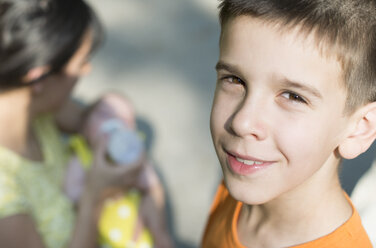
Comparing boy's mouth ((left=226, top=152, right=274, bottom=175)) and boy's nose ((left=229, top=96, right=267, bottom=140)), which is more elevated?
boy's nose ((left=229, top=96, right=267, bottom=140))

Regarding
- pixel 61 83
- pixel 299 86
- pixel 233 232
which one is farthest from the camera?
pixel 61 83

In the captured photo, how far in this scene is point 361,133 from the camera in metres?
0.85

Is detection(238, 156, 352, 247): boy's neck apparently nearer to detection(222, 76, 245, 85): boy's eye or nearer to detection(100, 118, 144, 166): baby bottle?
detection(222, 76, 245, 85): boy's eye

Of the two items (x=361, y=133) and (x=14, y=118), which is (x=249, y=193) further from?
(x=14, y=118)

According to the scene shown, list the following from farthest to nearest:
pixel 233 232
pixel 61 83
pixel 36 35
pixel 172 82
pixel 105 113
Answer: pixel 172 82 → pixel 105 113 → pixel 61 83 → pixel 36 35 → pixel 233 232

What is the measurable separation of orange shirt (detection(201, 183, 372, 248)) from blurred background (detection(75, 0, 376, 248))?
2.62ft

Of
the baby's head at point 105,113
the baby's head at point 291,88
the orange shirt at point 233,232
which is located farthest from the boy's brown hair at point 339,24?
the baby's head at point 105,113

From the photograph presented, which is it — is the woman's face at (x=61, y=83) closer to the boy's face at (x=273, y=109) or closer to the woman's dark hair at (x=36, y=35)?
Answer: the woman's dark hair at (x=36, y=35)

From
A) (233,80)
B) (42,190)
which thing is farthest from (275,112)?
(42,190)

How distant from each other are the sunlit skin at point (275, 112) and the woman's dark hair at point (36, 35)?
0.65 metres

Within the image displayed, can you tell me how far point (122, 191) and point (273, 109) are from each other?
3.14 ft

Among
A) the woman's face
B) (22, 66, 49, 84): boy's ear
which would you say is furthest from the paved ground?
(22, 66, 49, 84): boy's ear

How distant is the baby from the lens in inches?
61.8

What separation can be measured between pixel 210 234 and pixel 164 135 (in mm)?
1201
